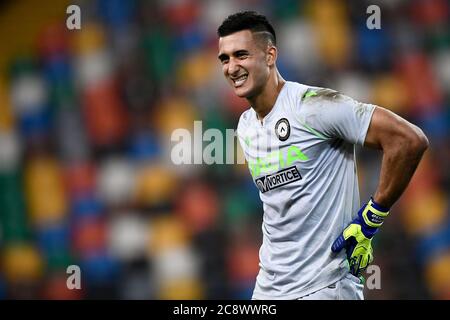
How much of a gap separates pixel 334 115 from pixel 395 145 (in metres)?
0.26

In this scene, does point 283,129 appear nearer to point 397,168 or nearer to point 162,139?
point 397,168

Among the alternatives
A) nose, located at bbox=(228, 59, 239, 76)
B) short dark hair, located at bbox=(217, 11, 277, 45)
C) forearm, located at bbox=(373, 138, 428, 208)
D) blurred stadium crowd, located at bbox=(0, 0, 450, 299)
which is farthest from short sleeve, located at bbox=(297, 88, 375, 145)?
blurred stadium crowd, located at bbox=(0, 0, 450, 299)

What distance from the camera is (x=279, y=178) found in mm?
2895

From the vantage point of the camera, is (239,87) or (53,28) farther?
(53,28)

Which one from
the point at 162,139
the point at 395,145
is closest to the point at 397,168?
the point at 395,145

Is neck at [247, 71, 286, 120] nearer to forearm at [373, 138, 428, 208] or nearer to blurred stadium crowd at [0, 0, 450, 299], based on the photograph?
forearm at [373, 138, 428, 208]

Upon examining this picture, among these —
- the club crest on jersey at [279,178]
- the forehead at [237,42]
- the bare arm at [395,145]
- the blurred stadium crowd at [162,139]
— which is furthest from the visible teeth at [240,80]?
the blurred stadium crowd at [162,139]

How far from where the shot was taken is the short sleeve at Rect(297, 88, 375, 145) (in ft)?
8.82

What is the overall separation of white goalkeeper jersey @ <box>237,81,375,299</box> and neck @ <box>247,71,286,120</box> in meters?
0.10

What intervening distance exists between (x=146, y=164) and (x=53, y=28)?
4.41 ft

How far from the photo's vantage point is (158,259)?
5.30 meters
